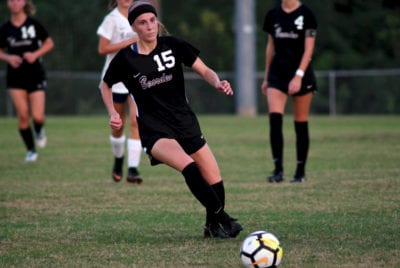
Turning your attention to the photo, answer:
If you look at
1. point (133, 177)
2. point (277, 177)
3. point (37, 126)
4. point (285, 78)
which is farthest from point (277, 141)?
point (37, 126)

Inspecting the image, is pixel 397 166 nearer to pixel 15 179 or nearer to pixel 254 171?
pixel 254 171

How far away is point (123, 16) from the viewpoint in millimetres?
11406

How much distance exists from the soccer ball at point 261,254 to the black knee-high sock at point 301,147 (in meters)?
5.05

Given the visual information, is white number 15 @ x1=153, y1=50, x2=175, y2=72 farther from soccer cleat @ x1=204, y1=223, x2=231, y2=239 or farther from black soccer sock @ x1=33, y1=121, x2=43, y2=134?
black soccer sock @ x1=33, y1=121, x2=43, y2=134

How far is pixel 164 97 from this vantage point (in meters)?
7.59

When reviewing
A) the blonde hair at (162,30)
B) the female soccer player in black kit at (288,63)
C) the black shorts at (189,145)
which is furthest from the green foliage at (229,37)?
the black shorts at (189,145)

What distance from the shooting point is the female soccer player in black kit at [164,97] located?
7.47 meters

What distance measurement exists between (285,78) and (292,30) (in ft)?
1.72

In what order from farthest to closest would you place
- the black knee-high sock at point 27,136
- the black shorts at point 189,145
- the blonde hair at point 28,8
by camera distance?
the black knee-high sock at point 27,136, the blonde hair at point 28,8, the black shorts at point 189,145

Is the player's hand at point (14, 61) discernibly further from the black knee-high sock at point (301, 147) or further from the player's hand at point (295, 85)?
the player's hand at point (295, 85)

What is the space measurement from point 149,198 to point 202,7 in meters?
46.7

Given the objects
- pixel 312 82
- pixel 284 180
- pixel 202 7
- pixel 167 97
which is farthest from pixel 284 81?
pixel 202 7

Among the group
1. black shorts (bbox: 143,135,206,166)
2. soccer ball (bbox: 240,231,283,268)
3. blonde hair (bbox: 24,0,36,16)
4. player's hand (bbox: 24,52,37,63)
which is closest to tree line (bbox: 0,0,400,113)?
blonde hair (bbox: 24,0,36,16)

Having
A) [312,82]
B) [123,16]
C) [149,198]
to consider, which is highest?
[123,16]
